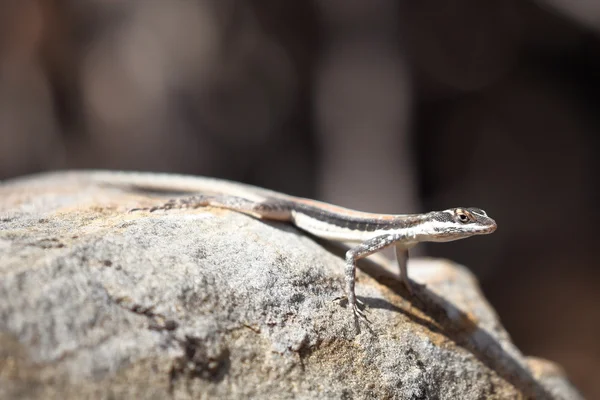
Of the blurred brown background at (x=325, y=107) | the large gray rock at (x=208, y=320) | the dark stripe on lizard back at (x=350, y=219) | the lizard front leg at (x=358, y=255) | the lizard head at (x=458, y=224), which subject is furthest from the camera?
the blurred brown background at (x=325, y=107)

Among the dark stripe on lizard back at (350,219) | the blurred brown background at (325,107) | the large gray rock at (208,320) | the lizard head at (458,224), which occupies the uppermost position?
the blurred brown background at (325,107)

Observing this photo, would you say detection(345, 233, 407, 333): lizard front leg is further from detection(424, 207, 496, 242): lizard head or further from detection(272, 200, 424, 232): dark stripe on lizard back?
detection(424, 207, 496, 242): lizard head

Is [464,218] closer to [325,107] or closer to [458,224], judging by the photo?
[458,224]

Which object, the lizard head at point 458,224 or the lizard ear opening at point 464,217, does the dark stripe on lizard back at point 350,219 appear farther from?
the lizard ear opening at point 464,217

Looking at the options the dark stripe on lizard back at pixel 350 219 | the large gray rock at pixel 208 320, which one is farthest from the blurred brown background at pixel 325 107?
the large gray rock at pixel 208 320

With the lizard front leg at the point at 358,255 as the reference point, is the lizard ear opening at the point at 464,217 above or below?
above

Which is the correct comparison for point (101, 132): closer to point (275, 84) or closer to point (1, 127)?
point (1, 127)

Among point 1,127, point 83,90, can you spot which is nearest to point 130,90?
point 83,90

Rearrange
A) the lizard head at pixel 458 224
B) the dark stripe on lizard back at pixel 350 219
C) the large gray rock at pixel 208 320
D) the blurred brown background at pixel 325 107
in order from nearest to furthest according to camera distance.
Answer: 1. the large gray rock at pixel 208 320
2. the lizard head at pixel 458 224
3. the dark stripe on lizard back at pixel 350 219
4. the blurred brown background at pixel 325 107
